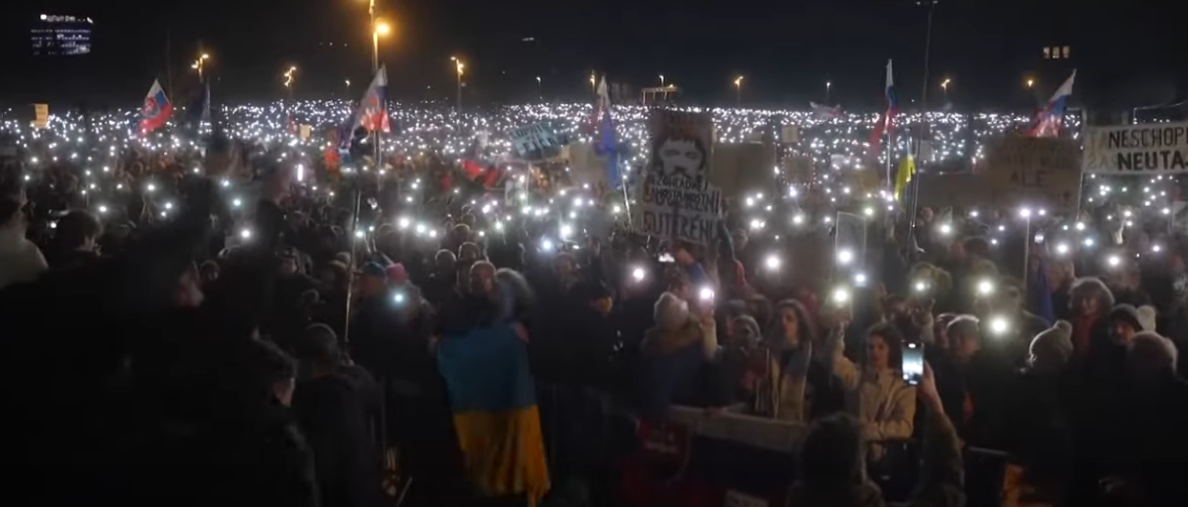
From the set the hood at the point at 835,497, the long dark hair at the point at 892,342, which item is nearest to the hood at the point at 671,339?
the long dark hair at the point at 892,342

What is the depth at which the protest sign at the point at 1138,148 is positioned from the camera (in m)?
11.8

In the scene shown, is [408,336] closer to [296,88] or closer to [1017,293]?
[1017,293]

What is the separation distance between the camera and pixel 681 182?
1166 cm

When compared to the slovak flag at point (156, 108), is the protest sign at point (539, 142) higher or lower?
lower

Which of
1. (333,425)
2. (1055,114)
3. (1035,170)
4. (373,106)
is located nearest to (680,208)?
(1035,170)

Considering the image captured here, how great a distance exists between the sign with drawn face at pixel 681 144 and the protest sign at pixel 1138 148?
4.09 metres

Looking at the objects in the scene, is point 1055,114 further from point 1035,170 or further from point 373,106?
point 373,106

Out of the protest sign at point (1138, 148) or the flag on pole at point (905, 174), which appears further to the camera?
the flag on pole at point (905, 174)

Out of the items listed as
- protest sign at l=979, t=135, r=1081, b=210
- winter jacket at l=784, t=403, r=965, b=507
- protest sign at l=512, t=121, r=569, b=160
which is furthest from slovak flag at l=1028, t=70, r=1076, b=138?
winter jacket at l=784, t=403, r=965, b=507

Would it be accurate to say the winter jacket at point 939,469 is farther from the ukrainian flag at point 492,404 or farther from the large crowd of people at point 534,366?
the ukrainian flag at point 492,404

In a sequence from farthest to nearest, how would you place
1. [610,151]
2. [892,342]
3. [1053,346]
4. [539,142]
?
[610,151]
[539,142]
[892,342]
[1053,346]

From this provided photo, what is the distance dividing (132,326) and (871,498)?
297cm

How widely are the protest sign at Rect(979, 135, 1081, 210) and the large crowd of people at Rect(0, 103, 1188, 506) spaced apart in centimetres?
62

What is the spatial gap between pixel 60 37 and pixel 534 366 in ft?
194
